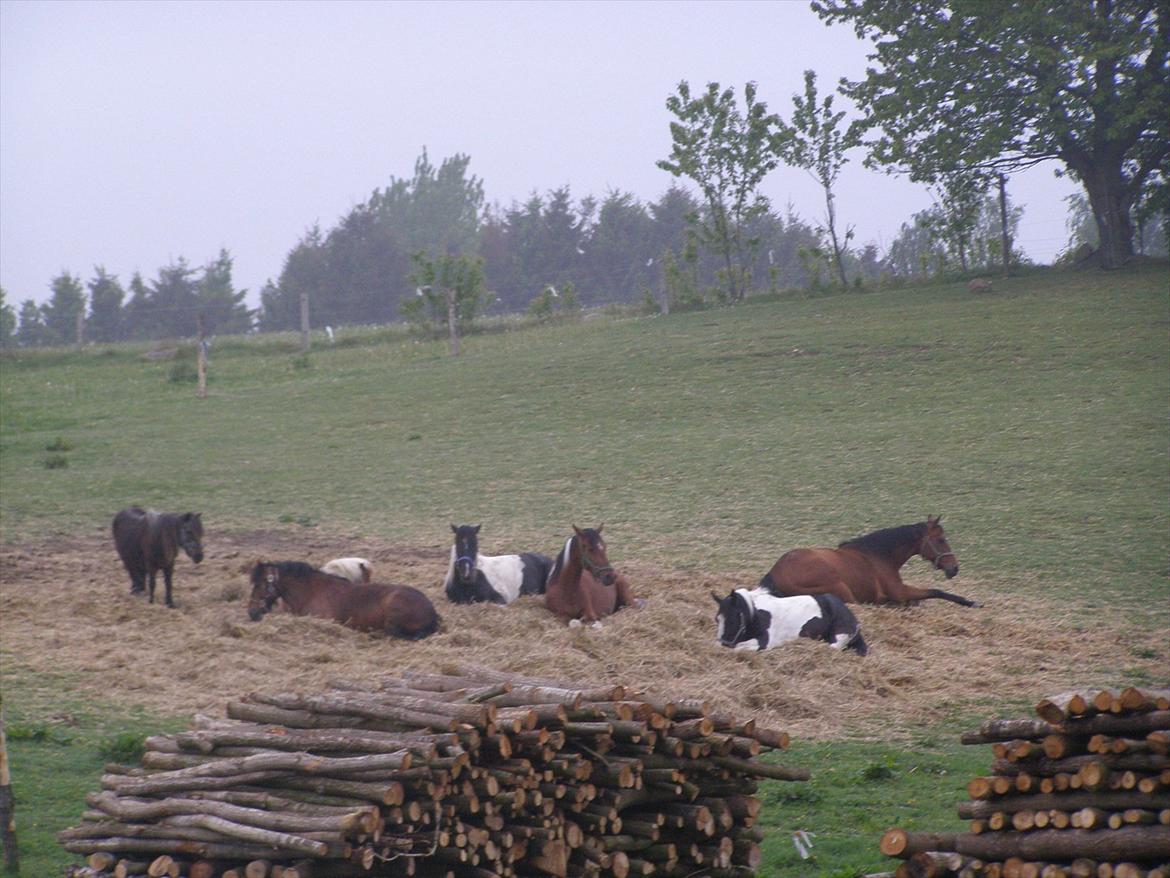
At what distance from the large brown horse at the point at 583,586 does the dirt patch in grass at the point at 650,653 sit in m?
0.24

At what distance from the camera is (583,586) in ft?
37.6

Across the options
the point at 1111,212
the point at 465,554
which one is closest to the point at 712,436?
the point at 465,554

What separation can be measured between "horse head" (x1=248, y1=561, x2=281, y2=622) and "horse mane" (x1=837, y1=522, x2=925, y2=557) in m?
5.30

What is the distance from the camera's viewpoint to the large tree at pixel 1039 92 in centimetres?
3272

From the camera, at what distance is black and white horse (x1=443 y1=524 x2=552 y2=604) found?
11.8 metres

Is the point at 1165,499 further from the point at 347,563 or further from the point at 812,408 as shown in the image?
the point at 347,563

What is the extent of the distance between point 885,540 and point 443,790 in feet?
25.9

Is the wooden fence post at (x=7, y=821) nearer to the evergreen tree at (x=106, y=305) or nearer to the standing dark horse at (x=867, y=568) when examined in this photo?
the standing dark horse at (x=867, y=568)

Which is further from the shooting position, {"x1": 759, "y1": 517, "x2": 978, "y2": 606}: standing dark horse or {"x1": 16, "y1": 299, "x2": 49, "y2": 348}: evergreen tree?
{"x1": 16, "y1": 299, "x2": 49, "y2": 348}: evergreen tree

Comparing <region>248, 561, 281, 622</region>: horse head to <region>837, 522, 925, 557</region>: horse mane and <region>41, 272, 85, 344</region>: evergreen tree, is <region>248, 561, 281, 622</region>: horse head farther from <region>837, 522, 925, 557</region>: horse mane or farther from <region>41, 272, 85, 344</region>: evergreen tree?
<region>41, 272, 85, 344</region>: evergreen tree

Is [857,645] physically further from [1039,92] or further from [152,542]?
[1039,92]

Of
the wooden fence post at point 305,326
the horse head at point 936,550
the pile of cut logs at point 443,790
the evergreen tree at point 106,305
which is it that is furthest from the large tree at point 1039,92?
the evergreen tree at point 106,305

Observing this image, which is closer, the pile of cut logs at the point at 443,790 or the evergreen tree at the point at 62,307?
the pile of cut logs at the point at 443,790

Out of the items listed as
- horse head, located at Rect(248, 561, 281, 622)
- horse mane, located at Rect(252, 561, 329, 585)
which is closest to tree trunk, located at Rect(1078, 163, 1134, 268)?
horse mane, located at Rect(252, 561, 329, 585)
